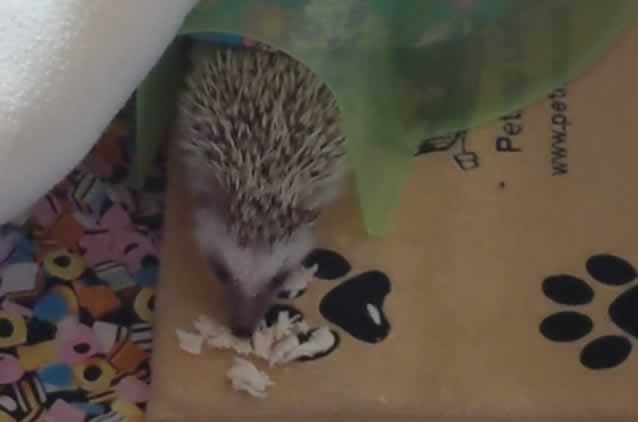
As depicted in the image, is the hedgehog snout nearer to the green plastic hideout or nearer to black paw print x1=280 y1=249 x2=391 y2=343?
black paw print x1=280 y1=249 x2=391 y2=343

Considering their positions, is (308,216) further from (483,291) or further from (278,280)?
(483,291)

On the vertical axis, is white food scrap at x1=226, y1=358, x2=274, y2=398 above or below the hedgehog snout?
below

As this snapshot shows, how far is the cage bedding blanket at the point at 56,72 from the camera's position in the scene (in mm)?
1219

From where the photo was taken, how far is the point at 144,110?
161 cm

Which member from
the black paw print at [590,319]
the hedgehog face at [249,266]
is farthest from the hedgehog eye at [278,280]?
the black paw print at [590,319]

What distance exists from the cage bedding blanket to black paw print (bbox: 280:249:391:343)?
0.42 metres

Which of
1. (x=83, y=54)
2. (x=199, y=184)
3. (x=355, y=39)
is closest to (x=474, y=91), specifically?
(x=355, y=39)

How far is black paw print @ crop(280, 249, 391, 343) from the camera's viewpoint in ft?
4.91

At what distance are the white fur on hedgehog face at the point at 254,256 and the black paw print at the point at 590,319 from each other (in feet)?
1.14

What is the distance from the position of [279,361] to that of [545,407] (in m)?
0.35

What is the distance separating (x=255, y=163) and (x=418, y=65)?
14.9 inches

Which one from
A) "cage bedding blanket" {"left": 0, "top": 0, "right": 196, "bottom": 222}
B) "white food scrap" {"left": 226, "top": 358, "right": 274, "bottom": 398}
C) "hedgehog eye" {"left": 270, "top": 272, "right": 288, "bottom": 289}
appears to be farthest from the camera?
"hedgehog eye" {"left": 270, "top": 272, "right": 288, "bottom": 289}

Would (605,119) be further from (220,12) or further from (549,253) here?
(220,12)

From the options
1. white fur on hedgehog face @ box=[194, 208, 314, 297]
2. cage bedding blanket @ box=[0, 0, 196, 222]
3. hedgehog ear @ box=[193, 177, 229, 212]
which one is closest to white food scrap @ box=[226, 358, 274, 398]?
white fur on hedgehog face @ box=[194, 208, 314, 297]
